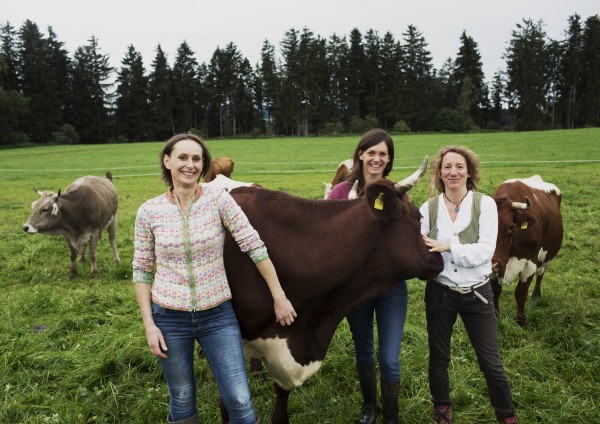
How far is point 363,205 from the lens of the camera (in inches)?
124

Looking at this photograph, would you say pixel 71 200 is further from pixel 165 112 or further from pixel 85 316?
pixel 165 112

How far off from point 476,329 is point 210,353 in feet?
6.25

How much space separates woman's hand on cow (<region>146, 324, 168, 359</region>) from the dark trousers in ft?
6.36

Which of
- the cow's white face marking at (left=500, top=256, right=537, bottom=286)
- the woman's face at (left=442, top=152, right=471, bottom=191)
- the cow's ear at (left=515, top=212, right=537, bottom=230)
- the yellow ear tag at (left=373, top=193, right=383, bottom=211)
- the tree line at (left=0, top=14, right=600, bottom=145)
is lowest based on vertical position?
the cow's white face marking at (left=500, top=256, right=537, bottom=286)

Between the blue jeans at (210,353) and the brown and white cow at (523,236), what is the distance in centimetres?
311

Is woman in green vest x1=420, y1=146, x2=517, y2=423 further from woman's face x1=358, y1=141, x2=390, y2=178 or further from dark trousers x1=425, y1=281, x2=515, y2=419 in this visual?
woman's face x1=358, y1=141, x2=390, y2=178

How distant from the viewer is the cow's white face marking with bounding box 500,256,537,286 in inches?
219

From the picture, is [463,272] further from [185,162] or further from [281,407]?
[185,162]

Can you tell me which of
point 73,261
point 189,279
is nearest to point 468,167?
point 189,279

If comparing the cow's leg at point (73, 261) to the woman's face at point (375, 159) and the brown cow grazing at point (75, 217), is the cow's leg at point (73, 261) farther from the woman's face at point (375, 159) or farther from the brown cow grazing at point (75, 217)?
the woman's face at point (375, 159)

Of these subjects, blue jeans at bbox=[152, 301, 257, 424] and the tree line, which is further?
the tree line

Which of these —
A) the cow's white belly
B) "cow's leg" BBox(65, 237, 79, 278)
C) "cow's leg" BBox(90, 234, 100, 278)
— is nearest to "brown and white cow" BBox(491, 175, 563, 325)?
the cow's white belly

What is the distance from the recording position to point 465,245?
3031 millimetres

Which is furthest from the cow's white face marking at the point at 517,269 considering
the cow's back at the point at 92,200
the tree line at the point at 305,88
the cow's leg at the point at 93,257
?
the tree line at the point at 305,88
